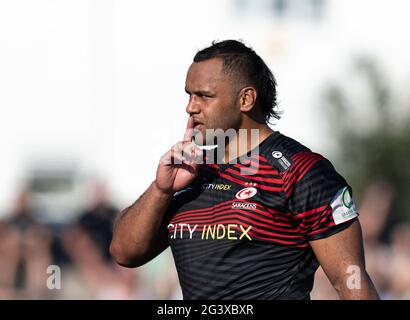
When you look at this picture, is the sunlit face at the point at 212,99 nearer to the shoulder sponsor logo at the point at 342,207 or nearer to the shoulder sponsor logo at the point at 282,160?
the shoulder sponsor logo at the point at 282,160

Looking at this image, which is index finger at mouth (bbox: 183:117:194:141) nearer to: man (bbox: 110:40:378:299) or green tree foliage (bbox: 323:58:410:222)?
man (bbox: 110:40:378:299)

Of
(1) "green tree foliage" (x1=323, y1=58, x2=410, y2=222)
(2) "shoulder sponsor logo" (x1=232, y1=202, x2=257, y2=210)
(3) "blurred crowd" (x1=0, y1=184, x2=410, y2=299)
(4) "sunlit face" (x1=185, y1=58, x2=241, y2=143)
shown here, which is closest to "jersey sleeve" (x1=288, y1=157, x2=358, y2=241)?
(2) "shoulder sponsor logo" (x1=232, y1=202, x2=257, y2=210)

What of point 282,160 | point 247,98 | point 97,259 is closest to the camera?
point 282,160

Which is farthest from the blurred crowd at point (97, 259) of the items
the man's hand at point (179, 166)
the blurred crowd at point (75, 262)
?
the man's hand at point (179, 166)

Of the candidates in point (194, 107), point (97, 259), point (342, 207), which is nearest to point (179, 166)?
point (194, 107)

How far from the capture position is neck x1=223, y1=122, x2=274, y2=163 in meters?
5.32

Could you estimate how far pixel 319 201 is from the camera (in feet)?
16.2

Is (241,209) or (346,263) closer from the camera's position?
(346,263)

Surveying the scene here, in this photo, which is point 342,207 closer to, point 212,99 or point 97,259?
point 212,99

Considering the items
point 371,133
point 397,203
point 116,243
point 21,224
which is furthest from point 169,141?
point 116,243

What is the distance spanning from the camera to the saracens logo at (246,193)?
511 cm

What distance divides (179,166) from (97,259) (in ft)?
17.7
